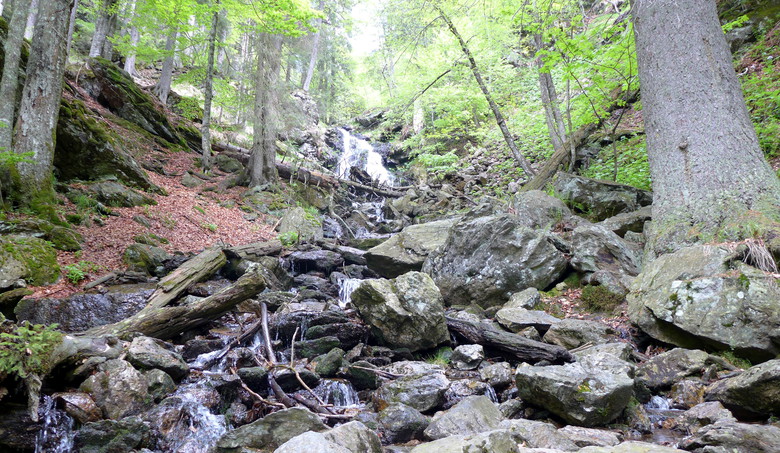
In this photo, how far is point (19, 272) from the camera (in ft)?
18.0

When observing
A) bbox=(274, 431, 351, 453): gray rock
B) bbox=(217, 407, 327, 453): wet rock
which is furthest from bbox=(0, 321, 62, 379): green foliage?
bbox=(274, 431, 351, 453): gray rock

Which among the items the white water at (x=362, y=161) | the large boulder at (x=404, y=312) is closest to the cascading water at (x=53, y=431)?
the large boulder at (x=404, y=312)

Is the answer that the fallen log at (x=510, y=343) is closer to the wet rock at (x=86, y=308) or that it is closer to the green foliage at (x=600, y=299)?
the green foliage at (x=600, y=299)

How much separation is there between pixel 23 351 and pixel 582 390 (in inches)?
188

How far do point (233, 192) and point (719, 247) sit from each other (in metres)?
13.4

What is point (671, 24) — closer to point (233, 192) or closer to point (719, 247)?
point (719, 247)

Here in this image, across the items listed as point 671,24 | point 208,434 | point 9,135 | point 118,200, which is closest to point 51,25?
point 9,135

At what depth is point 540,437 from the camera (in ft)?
10.1

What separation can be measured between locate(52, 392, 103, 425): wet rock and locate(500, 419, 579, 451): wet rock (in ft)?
12.1

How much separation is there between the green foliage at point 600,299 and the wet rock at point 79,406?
6335 millimetres

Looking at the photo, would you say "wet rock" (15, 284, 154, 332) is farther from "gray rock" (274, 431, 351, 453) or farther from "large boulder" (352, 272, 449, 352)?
"gray rock" (274, 431, 351, 453)

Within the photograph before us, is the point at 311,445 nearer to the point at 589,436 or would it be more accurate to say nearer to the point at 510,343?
the point at 589,436

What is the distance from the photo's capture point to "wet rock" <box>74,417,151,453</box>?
326cm

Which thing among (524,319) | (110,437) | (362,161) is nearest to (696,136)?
(524,319)
